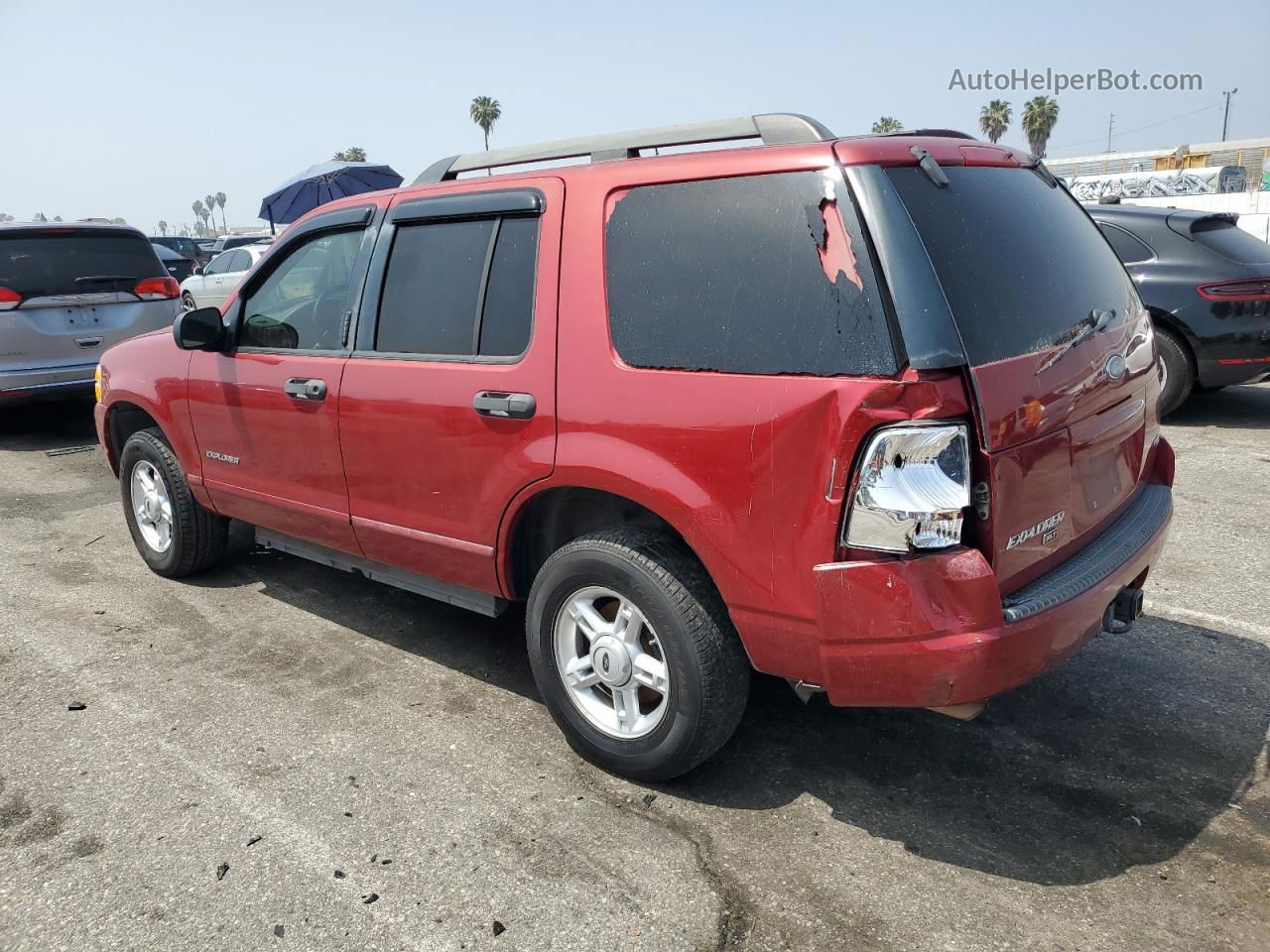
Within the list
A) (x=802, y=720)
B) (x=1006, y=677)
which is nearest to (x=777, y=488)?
(x=1006, y=677)

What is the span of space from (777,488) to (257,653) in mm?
2588

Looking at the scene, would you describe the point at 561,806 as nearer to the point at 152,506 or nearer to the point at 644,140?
the point at 644,140

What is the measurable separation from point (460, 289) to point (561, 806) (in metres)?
1.77

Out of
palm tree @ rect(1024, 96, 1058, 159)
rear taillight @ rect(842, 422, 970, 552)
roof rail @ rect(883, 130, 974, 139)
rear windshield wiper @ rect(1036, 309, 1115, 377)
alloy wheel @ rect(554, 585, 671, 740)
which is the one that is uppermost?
palm tree @ rect(1024, 96, 1058, 159)

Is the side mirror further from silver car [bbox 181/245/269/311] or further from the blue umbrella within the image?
the blue umbrella

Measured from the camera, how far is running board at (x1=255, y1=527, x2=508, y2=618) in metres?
3.54

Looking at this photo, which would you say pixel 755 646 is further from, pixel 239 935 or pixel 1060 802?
pixel 239 935

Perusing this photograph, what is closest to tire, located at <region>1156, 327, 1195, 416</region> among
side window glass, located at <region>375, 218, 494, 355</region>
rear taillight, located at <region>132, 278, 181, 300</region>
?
side window glass, located at <region>375, 218, 494, 355</region>

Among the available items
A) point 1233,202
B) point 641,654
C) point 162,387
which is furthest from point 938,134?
point 1233,202

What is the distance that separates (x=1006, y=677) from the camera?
240 centimetres

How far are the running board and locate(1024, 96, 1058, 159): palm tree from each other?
67560mm

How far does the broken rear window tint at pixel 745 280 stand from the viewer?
95.0 inches

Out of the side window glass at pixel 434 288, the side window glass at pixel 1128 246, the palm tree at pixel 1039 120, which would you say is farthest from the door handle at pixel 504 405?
the palm tree at pixel 1039 120

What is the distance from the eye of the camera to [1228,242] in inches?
293
